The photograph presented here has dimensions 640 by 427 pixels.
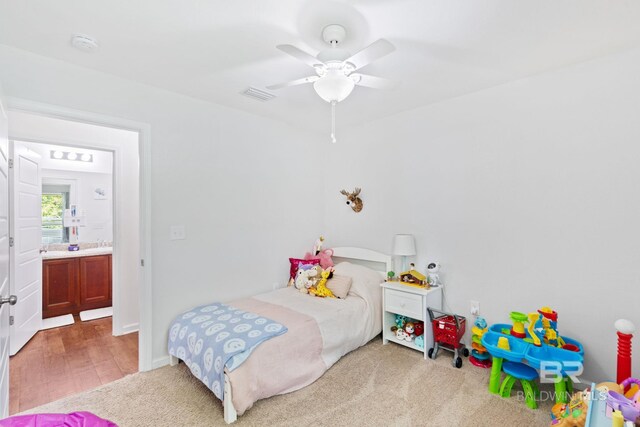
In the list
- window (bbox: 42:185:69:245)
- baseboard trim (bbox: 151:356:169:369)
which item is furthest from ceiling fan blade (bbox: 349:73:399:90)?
window (bbox: 42:185:69:245)

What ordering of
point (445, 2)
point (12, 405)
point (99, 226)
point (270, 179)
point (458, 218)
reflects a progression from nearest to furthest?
point (445, 2)
point (12, 405)
point (458, 218)
point (270, 179)
point (99, 226)

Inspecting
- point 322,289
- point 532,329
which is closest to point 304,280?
point 322,289

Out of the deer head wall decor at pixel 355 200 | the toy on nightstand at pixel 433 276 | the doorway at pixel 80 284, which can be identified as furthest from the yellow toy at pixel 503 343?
the doorway at pixel 80 284

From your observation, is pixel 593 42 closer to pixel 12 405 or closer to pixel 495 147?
pixel 495 147

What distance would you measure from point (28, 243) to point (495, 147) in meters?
4.75

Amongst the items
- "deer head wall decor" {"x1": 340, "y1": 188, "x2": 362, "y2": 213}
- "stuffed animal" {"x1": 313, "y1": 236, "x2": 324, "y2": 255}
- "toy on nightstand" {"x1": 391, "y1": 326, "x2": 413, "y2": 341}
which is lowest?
"toy on nightstand" {"x1": 391, "y1": 326, "x2": 413, "y2": 341}

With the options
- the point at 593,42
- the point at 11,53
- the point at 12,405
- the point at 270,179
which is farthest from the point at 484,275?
the point at 11,53

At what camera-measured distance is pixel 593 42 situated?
79.2 inches

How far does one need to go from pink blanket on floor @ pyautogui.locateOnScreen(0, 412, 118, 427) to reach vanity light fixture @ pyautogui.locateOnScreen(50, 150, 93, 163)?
4874 mm

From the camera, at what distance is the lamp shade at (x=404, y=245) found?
307 cm

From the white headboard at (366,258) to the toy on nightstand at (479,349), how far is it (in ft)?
3.26

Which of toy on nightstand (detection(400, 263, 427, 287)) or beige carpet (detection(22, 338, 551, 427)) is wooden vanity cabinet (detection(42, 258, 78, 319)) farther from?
toy on nightstand (detection(400, 263, 427, 287))

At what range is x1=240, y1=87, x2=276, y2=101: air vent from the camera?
2737 mm

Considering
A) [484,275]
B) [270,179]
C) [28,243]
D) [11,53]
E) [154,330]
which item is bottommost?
[154,330]
